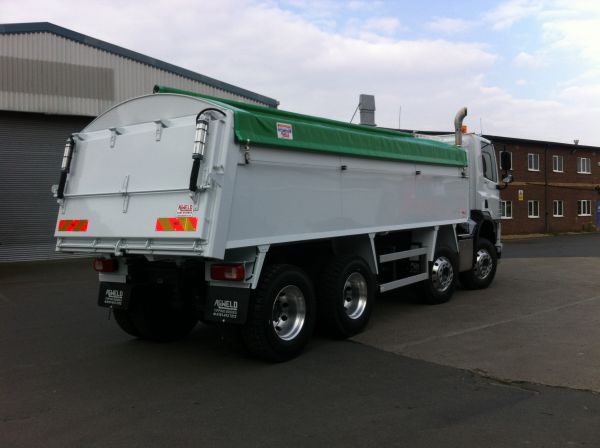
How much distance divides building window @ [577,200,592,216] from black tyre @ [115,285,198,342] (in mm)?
40210

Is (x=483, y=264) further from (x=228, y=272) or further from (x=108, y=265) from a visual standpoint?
(x=108, y=265)

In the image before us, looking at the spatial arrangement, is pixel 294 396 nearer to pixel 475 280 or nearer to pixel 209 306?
pixel 209 306

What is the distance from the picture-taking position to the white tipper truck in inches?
209

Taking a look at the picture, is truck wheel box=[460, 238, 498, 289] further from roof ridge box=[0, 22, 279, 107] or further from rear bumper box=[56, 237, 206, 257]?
roof ridge box=[0, 22, 279, 107]

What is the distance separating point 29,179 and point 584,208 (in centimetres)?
3850

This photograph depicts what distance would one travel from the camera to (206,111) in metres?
5.26

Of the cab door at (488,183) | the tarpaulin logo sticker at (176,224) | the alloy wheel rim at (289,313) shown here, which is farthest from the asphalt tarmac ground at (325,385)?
the cab door at (488,183)

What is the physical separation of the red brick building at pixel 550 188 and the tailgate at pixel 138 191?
30.4 metres

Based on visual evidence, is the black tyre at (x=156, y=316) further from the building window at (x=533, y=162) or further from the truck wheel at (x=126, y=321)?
the building window at (x=533, y=162)

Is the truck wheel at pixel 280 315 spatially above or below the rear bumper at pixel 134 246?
below

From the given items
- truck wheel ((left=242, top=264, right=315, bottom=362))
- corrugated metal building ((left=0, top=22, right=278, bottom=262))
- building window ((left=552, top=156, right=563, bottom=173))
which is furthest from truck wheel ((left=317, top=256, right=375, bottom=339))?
building window ((left=552, top=156, right=563, bottom=173))

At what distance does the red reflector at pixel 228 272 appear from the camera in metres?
5.45

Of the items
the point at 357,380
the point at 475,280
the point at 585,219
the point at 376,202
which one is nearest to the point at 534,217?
the point at 585,219

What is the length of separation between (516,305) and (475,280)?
5.19 feet
